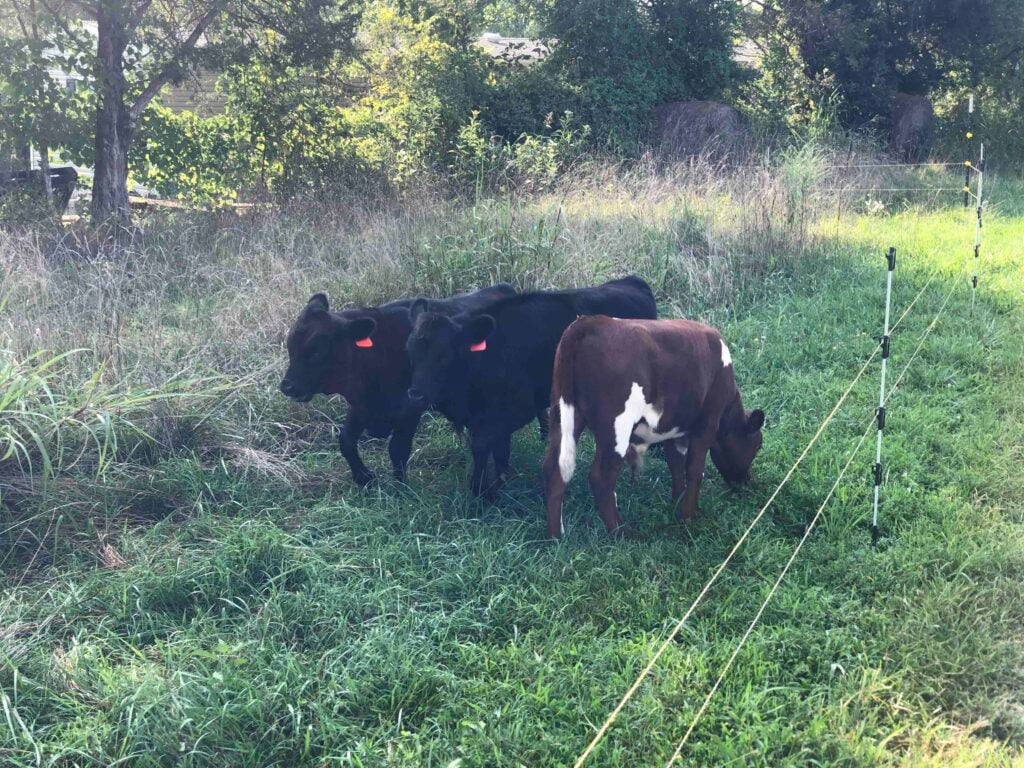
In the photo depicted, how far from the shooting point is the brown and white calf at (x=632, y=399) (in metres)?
5.02

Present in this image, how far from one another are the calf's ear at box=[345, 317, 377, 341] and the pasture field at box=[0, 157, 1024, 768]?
944mm

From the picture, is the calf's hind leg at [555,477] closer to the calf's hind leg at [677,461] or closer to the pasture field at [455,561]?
the pasture field at [455,561]

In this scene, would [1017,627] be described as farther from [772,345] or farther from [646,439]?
[772,345]

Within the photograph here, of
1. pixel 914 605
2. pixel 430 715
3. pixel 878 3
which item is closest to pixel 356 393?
pixel 430 715

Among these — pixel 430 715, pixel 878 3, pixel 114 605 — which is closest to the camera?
pixel 430 715

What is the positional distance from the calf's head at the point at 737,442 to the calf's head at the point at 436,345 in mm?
1532

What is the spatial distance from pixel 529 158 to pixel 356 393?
7456 mm

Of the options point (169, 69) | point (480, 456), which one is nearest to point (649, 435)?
point (480, 456)

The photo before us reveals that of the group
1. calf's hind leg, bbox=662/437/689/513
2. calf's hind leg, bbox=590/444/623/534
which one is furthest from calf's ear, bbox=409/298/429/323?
calf's hind leg, bbox=662/437/689/513

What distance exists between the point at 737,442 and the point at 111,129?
10467 mm

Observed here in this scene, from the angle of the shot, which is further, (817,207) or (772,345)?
(817,207)

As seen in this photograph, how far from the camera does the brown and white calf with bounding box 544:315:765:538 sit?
502 cm

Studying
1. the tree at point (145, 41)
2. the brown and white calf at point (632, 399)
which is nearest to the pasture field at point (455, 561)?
the brown and white calf at point (632, 399)

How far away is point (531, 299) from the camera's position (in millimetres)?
6156
